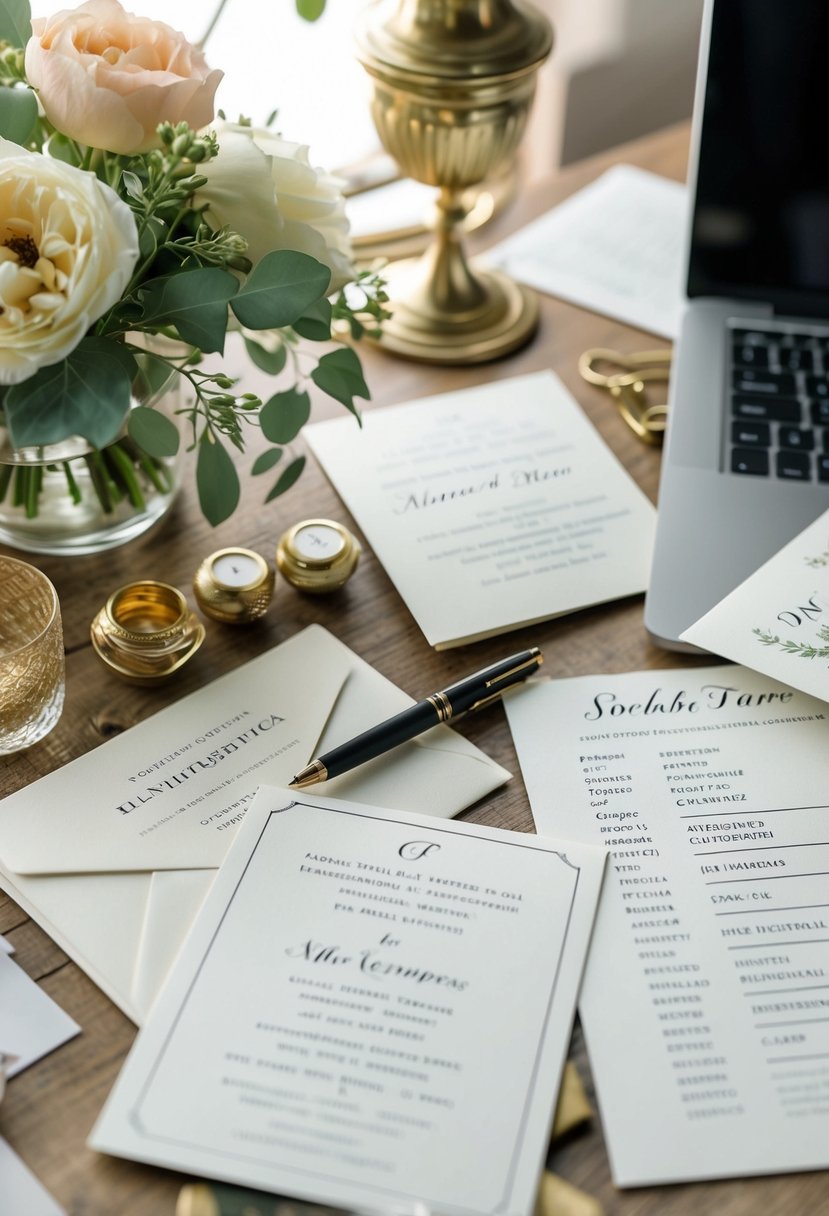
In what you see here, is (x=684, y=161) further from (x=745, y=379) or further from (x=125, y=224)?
(x=125, y=224)

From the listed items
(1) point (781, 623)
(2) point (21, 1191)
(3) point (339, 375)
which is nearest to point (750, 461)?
(1) point (781, 623)

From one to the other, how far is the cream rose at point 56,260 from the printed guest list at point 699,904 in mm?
343

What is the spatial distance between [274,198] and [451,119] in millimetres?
310

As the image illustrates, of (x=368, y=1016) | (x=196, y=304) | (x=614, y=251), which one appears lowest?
(x=614, y=251)

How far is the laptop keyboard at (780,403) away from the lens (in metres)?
0.82

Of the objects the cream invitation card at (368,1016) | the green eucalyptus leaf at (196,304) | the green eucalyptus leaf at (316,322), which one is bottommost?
the cream invitation card at (368,1016)

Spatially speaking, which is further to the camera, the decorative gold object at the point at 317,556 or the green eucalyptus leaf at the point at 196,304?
the decorative gold object at the point at 317,556

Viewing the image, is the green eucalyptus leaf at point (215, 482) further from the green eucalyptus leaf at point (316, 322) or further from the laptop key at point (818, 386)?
the laptop key at point (818, 386)

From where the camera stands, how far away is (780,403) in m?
0.86

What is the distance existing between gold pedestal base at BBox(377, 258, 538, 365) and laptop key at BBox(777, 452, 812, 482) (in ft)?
0.96

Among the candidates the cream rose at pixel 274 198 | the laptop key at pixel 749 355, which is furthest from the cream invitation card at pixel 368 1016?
the laptop key at pixel 749 355

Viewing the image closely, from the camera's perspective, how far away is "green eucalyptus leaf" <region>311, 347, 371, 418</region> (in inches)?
29.8

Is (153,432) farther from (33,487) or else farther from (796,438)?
(796,438)

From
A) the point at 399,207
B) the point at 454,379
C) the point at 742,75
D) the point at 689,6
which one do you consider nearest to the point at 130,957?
the point at 454,379
